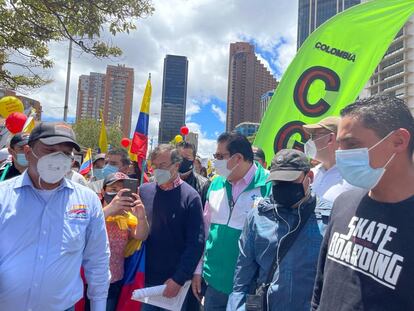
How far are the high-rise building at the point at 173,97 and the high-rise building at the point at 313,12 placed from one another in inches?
2345

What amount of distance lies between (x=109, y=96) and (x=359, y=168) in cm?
5852

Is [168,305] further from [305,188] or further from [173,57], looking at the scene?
[173,57]

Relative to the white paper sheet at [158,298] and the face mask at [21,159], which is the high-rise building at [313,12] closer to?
the face mask at [21,159]

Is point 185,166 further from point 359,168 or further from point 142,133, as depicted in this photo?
point 359,168

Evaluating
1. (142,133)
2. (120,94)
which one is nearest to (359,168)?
(142,133)

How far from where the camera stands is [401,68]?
79250 millimetres

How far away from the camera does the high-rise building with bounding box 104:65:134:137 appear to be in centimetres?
5091

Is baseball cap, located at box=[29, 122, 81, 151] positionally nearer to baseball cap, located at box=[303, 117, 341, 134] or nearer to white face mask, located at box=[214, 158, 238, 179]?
white face mask, located at box=[214, 158, 238, 179]

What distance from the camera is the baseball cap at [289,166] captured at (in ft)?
8.07

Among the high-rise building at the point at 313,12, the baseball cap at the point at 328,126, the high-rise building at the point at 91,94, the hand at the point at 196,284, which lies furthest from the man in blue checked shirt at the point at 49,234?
the high-rise building at the point at 313,12

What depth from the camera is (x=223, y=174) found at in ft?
11.7

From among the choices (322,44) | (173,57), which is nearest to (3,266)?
(322,44)

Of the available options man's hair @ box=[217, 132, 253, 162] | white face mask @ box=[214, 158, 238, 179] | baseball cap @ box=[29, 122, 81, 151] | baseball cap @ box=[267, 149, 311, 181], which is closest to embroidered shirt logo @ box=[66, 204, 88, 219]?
baseball cap @ box=[29, 122, 81, 151]

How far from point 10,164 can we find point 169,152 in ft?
5.69
